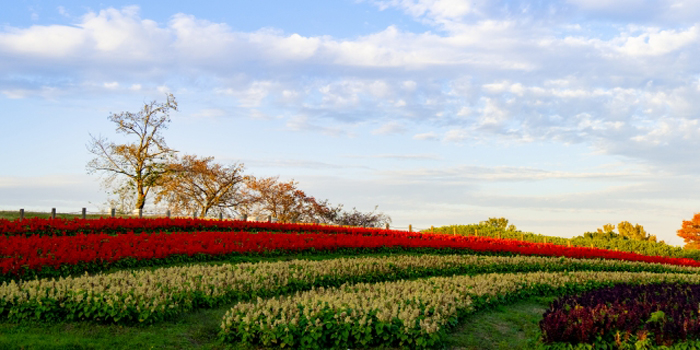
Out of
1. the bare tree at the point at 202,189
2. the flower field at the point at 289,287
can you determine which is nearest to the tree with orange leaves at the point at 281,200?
the bare tree at the point at 202,189

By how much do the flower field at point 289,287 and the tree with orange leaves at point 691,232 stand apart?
1953 centimetres

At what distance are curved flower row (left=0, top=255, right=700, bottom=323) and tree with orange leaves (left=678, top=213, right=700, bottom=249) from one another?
88.1 ft

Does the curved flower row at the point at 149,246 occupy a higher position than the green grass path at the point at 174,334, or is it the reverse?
the curved flower row at the point at 149,246

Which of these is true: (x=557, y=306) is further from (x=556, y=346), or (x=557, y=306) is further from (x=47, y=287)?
(x=47, y=287)

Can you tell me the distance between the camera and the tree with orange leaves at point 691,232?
111 feet

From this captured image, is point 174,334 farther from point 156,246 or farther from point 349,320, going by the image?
point 156,246

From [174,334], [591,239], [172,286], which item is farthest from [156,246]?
[591,239]

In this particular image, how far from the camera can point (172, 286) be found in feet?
30.6

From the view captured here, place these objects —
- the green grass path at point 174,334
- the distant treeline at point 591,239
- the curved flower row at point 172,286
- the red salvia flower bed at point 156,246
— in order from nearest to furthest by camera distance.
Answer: the green grass path at point 174,334 < the curved flower row at point 172,286 < the red salvia flower bed at point 156,246 < the distant treeline at point 591,239

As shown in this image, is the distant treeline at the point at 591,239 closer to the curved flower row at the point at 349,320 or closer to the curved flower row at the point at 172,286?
the curved flower row at the point at 172,286

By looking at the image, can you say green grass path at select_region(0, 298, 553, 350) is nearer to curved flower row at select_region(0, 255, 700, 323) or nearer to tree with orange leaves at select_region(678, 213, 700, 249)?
curved flower row at select_region(0, 255, 700, 323)

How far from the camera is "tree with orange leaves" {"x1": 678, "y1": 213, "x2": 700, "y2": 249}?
33.9 metres

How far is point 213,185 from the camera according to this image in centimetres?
3394

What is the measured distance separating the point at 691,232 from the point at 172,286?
35.2m
